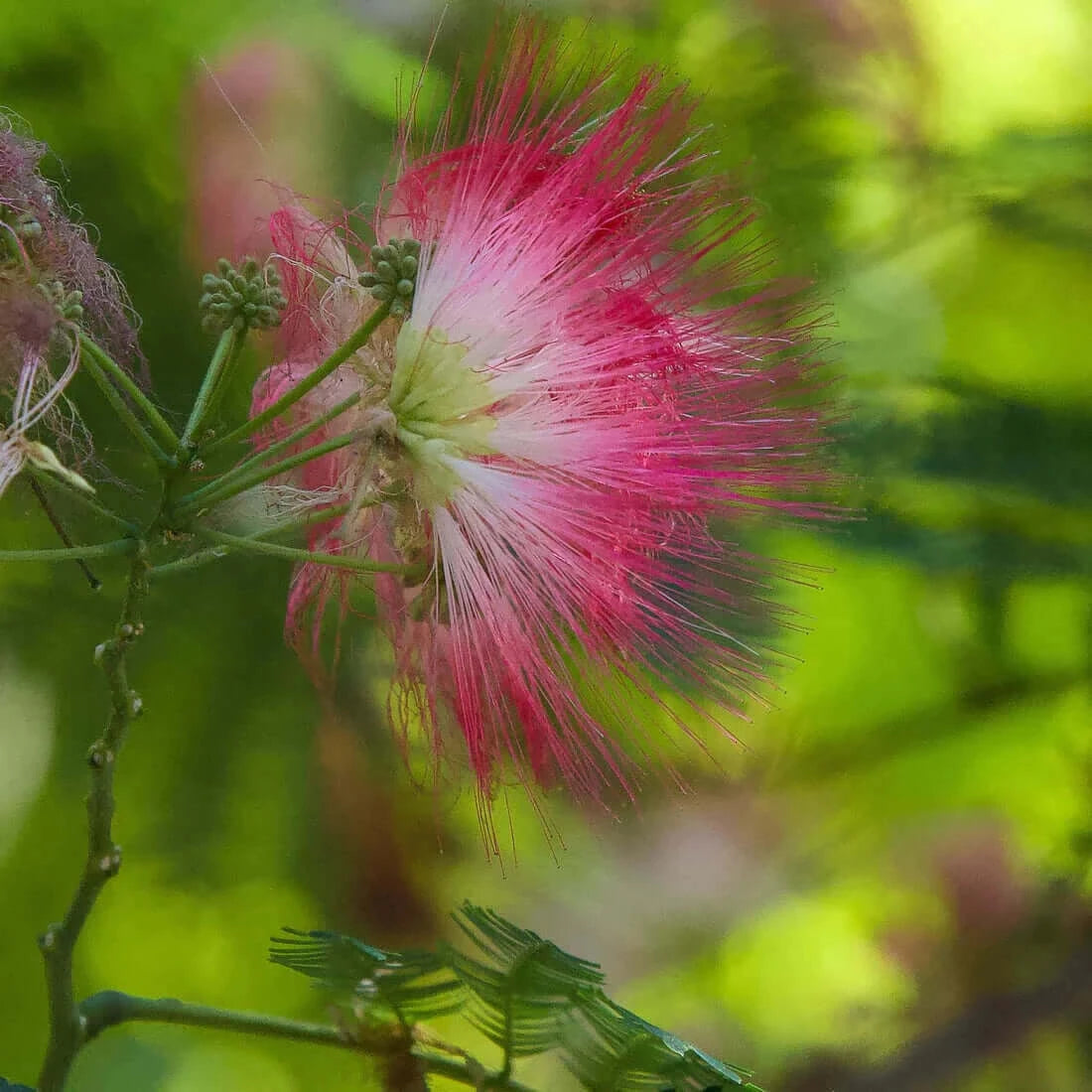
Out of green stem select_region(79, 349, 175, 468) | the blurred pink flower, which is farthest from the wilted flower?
the blurred pink flower

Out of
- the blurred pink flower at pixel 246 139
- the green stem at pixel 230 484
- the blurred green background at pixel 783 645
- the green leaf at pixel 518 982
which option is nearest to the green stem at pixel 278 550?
the green stem at pixel 230 484

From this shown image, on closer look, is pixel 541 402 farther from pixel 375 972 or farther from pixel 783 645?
pixel 783 645

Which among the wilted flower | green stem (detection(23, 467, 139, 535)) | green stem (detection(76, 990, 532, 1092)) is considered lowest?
green stem (detection(76, 990, 532, 1092))

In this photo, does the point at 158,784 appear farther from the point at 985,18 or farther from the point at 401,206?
the point at 985,18

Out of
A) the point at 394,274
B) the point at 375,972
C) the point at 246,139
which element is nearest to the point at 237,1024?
the point at 375,972

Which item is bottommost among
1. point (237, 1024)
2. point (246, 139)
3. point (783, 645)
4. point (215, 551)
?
point (237, 1024)

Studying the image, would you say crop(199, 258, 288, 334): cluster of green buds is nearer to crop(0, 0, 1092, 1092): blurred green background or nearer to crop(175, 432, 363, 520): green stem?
crop(175, 432, 363, 520): green stem
